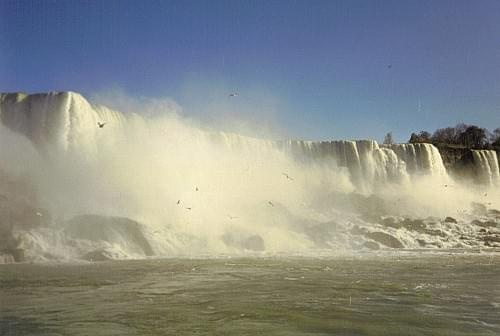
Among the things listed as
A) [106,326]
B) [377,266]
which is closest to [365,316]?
[106,326]

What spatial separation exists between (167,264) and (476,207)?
90.3 feet

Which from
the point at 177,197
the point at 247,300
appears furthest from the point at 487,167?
the point at 247,300

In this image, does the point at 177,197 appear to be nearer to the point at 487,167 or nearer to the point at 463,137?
the point at 487,167

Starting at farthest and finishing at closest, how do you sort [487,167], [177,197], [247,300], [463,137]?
[463,137]
[487,167]
[177,197]
[247,300]

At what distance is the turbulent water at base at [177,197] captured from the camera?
1571 cm

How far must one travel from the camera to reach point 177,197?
2031 centimetres

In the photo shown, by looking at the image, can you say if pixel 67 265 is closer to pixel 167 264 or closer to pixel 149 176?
pixel 167 264

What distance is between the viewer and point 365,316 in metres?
6.24

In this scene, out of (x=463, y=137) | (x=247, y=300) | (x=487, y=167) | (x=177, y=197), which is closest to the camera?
(x=247, y=300)

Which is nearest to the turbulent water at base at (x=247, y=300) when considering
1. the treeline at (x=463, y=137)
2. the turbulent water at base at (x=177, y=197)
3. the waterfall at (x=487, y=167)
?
the turbulent water at base at (x=177, y=197)

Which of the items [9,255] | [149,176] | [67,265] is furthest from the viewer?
[149,176]

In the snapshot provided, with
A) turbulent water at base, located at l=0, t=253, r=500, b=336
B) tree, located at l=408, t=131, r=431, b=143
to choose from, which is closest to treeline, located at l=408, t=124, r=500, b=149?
tree, located at l=408, t=131, r=431, b=143

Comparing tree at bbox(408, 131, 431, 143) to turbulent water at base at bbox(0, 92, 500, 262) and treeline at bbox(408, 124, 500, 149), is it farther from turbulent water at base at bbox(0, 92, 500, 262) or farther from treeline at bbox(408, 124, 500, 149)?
turbulent water at base at bbox(0, 92, 500, 262)

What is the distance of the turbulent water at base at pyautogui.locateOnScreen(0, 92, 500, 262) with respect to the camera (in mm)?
15711
